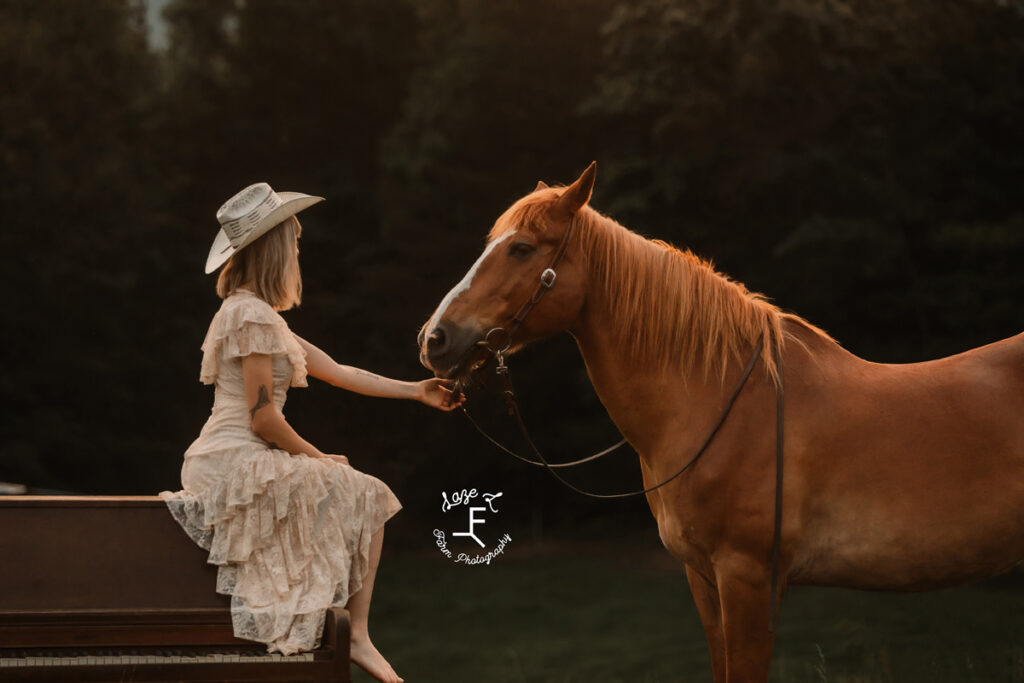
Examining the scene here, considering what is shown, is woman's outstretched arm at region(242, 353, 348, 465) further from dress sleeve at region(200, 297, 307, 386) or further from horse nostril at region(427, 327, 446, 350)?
horse nostril at region(427, 327, 446, 350)

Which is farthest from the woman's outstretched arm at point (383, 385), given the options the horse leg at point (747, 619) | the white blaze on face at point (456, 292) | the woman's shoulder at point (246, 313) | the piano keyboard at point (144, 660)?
the horse leg at point (747, 619)

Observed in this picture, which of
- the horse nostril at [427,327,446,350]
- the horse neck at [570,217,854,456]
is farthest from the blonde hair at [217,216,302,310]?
the horse neck at [570,217,854,456]

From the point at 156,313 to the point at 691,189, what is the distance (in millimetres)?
8123

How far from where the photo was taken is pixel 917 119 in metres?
13.1

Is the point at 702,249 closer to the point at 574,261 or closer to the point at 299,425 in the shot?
the point at 299,425

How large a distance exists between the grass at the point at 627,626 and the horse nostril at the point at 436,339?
10.2 ft

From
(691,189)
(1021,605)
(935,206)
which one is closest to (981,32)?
(935,206)

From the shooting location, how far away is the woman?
3342 mm

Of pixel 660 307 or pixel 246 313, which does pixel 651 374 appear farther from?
pixel 246 313

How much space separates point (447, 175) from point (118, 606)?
13043 millimetres

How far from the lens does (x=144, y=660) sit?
316 centimetres

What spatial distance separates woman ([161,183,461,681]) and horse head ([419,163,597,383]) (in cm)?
54

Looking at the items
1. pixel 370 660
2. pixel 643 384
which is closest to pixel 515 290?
pixel 643 384

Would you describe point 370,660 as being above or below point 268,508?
below
